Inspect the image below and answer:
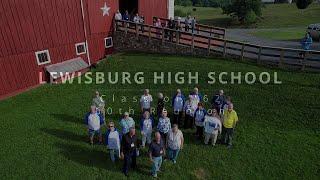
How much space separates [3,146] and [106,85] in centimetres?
674

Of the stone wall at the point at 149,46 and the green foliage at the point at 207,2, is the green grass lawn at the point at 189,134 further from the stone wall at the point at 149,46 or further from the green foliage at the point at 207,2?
the green foliage at the point at 207,2

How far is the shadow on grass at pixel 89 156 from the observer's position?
40.1 ft

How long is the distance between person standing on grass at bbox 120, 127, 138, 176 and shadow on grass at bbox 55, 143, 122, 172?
501 millimetres

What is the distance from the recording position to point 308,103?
15.6m

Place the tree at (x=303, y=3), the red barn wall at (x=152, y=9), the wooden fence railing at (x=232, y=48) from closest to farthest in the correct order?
the wooden fence railing at (x=232, y=48)
the red barn wall at (x=152, y=9)
the tree at (x=303, y=3)

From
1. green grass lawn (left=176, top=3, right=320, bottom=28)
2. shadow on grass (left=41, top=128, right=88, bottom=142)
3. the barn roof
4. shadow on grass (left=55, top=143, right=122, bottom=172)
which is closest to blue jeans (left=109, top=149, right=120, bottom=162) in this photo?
shadow on grass (left=55, top=143, right=122, bottom=172)

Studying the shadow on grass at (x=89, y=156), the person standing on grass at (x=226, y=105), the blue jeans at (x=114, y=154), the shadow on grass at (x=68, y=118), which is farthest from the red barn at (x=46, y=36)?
the person standing on grass at (x=226, y=105)

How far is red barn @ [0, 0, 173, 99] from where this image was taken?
17.4m

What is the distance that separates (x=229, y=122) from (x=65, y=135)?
6.42 metres

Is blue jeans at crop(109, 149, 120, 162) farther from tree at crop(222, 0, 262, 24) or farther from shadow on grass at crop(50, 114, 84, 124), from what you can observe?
tree at crop(222, 0, 262, 24)

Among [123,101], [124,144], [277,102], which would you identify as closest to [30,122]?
[123,101]

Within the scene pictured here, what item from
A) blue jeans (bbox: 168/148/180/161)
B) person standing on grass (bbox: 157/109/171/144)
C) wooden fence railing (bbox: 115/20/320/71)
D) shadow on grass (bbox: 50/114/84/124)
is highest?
wooden fence railing (bbox: 115/20/320/71)

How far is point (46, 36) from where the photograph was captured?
1916 centimetres

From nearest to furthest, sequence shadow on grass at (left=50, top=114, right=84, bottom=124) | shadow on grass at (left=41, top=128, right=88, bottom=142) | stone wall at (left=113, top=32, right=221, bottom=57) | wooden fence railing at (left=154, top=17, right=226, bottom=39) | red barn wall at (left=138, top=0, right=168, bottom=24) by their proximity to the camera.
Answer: shadow on grass at (left=41, top=128, right=88, bottom=142)
shadow on grass at (left=50, top=114, right=84, bottom=124)
stone wall at (left=113, top=32, right=221, bottom=57)
wooden fence railing at (left=154, top=17, right=226, bottom=39)
red barn wall at (left=138, top=0, right=168, bottom=24)
